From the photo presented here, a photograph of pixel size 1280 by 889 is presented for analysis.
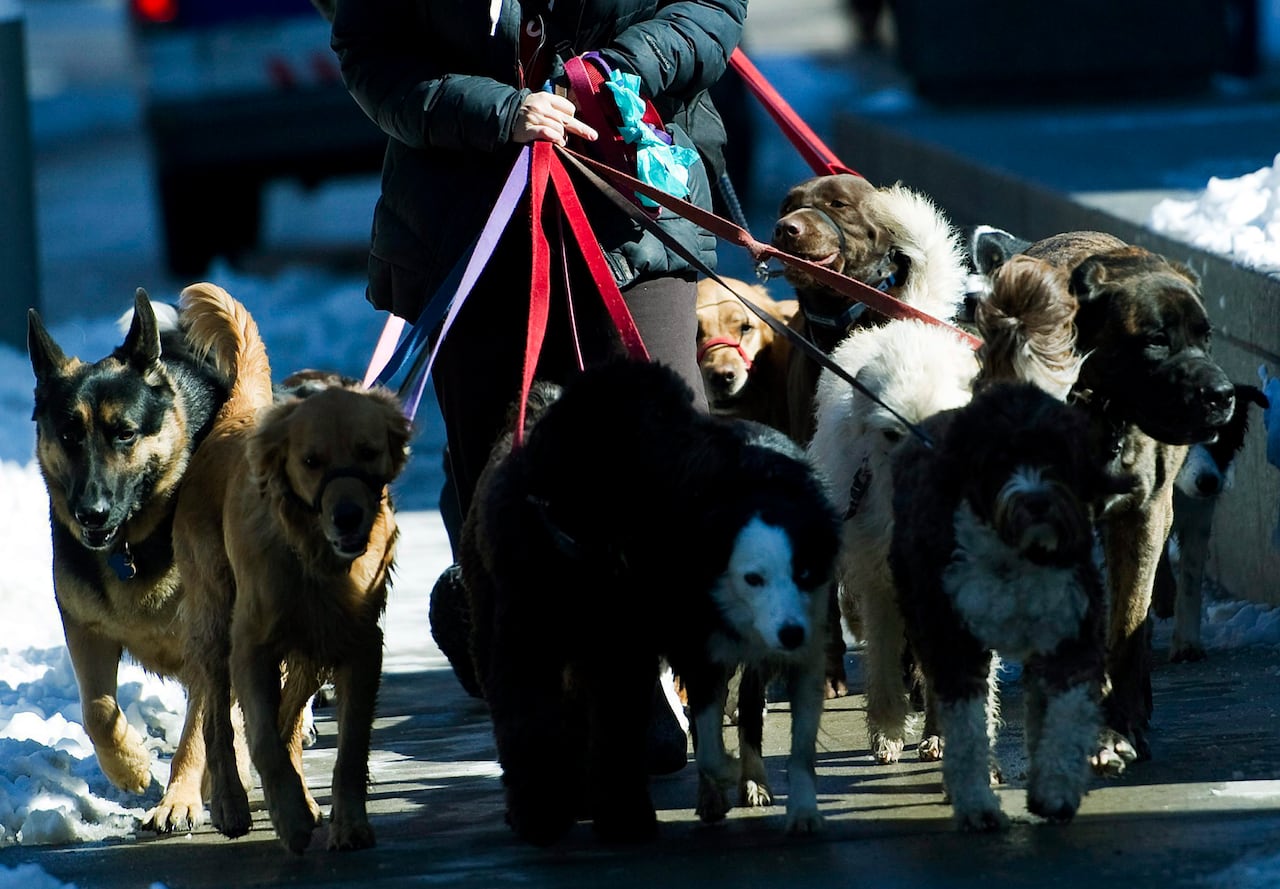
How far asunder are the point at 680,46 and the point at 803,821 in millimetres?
2313

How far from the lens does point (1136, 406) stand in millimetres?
5820

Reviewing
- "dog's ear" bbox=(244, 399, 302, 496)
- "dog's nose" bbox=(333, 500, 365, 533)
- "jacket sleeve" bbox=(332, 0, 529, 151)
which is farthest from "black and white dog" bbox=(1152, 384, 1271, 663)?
"dog's ear" bbox=(244, 399, 302, 496)

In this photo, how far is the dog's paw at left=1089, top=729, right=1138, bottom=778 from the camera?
5.57 meters

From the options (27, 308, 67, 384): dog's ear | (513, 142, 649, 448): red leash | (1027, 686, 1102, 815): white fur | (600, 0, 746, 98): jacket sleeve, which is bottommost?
(1027, 686, 1102, 815): white fur

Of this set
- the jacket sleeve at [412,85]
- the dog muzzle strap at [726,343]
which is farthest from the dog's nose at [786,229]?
the jacket sleeve at [412,85]

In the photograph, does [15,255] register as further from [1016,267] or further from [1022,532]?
[1022,532]

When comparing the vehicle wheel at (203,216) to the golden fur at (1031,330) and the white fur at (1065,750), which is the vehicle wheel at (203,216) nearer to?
the golden fur at (1031,330)

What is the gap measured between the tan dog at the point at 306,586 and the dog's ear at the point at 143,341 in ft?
2.23

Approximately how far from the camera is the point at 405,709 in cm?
721

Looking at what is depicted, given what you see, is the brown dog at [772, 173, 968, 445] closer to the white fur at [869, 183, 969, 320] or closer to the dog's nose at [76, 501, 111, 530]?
the white fur at [869, 183, 969, 320]

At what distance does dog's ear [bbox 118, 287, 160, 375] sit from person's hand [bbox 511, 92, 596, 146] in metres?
1.34

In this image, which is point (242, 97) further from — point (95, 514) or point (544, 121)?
point (544, 121)

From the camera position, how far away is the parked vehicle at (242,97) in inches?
615

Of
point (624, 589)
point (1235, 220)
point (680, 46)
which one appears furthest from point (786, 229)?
point (1235, 220)
